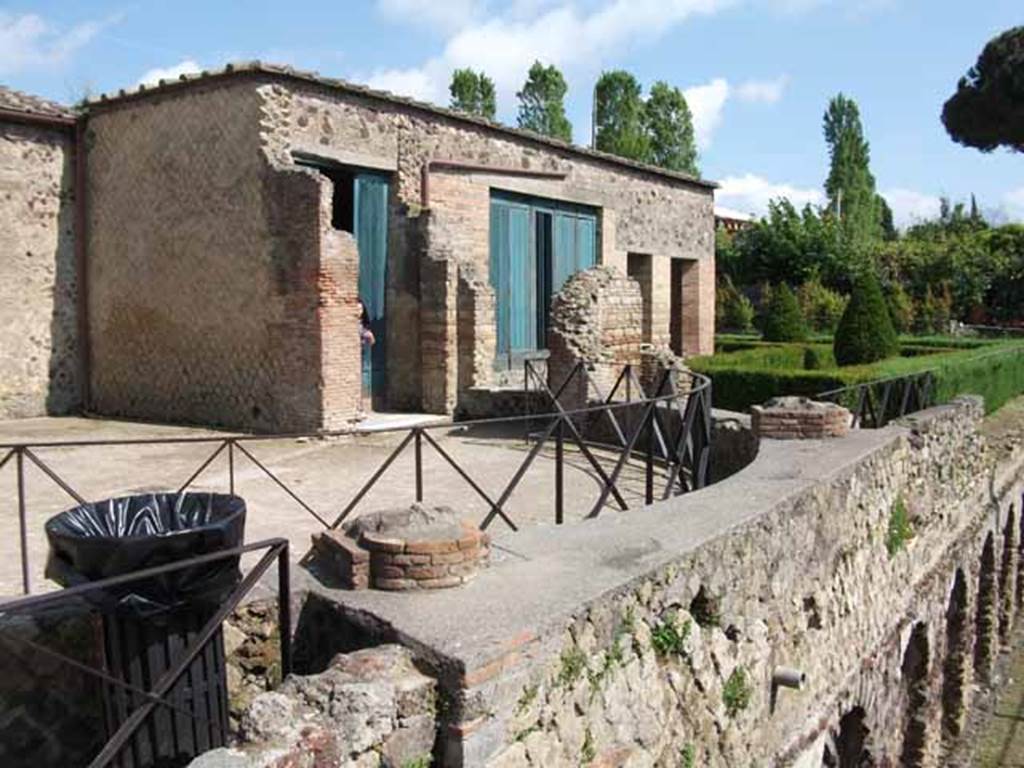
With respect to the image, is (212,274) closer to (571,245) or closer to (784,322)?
(571,245)

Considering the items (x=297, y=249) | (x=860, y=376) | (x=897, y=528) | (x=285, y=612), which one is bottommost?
(x=897, y=528)

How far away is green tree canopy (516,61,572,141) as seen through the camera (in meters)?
42.5

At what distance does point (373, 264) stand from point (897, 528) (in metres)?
7.71

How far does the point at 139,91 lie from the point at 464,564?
10514mm

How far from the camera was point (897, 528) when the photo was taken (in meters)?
7.18

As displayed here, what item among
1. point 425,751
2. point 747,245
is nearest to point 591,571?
point 425,751

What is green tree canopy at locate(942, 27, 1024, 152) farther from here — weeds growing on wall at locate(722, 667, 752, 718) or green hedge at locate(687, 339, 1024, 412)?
weeds growing on wall at locate(722, 667, 752, 718)

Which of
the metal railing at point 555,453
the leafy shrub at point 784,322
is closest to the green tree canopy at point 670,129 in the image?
the leafy shrub at point 784,322

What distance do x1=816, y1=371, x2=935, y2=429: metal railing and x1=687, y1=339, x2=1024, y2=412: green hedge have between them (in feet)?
0.93

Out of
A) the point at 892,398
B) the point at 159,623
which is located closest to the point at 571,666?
the point at 159,623

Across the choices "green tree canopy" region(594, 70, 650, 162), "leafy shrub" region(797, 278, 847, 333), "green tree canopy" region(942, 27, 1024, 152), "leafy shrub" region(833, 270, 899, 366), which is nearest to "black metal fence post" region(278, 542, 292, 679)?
"leafy shrub" region(833, 270, 899, 366)

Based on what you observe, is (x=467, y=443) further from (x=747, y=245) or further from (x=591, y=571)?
(x=747, y=245)

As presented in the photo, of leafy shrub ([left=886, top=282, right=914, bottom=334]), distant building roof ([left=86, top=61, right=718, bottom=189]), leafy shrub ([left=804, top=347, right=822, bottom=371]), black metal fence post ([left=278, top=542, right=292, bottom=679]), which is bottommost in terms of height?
black metal fence post ([left=278, top=542, right=292, bottom=679])

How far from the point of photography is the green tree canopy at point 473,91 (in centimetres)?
4156
